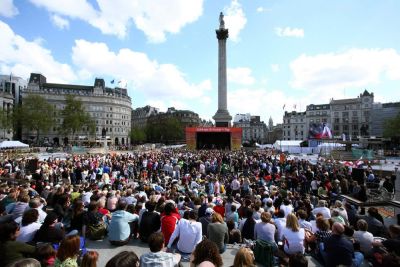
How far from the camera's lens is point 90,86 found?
104 meters

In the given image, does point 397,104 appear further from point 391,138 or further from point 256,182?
point 256,182

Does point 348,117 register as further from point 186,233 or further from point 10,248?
point 10,248

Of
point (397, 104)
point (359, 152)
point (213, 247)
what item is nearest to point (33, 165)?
point (213, 247)

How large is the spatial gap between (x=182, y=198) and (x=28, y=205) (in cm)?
462

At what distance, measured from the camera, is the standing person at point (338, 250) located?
17.1 feet

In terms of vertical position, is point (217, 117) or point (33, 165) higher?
point (217, 117)

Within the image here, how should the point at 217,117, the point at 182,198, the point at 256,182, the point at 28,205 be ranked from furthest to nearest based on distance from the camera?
the point at 217,117
the point at 256,182
the point at 182,198
the point at 28,205

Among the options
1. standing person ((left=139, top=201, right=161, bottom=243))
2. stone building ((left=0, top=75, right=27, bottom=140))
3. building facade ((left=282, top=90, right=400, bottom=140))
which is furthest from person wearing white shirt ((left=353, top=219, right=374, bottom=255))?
building facade ((left=282, top=90, right=400, bottom=140))

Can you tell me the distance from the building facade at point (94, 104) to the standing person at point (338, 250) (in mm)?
87188

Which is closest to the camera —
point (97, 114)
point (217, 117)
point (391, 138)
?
point (217, 117)

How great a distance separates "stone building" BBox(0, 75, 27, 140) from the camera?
75750 millimetres

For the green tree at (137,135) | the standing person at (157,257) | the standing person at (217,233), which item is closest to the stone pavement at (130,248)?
the standing person at (217,233)

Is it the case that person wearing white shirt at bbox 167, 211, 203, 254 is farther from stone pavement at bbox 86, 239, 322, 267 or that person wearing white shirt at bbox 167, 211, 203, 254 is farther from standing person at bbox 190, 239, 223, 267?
standing person at bbox 190, 239, 223, 267

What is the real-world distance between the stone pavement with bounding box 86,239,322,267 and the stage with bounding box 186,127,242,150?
142ft
